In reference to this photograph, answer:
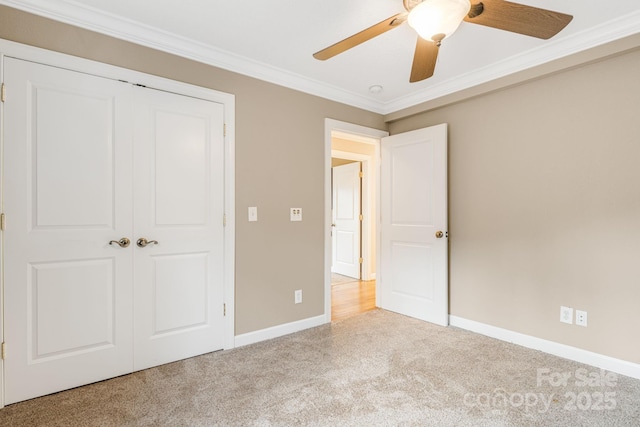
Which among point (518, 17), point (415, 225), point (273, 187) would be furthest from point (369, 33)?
point (415, 225)

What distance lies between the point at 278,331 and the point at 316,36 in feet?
8.04

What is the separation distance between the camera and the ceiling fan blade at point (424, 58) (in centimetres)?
180

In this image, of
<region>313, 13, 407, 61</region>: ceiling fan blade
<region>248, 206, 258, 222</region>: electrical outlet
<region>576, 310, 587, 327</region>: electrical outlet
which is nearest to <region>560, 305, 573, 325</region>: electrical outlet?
<region>576, 310, 587, 327</region>: electrical outlet

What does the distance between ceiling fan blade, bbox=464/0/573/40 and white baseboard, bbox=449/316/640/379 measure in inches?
88.4

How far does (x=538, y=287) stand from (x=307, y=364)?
1972 millimetres

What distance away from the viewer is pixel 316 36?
93.7 inches

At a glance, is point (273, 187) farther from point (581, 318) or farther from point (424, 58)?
point (581, 318)

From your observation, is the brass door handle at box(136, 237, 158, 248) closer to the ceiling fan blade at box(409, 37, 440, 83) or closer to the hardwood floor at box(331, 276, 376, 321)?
the hardwood floor at box(331, 276, 376, 321)

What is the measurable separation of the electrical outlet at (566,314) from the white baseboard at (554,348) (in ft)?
0.64

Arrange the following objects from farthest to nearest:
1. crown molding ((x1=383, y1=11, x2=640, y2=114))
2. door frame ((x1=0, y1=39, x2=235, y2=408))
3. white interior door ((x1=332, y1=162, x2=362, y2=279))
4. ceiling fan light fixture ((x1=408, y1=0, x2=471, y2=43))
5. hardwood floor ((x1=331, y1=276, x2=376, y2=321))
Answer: white interior door ((x1=332, y1=162, x2=362, y2=279)), hardwood floor ((x1=331, y1=276, x2=376, y2=321)), crown molding ((x1=383, y1=11, x2=640, y2=114)), door frame ((x1=0, y1=39, x2=235, y2=408)), ceiling fan light fixture ((x1=408, y1=0, x2=471, y2=43))

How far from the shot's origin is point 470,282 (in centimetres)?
320

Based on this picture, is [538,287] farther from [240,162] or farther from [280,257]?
[240,162]

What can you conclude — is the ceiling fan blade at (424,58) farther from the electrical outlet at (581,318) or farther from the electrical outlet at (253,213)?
the electrical outlet at (581,318)

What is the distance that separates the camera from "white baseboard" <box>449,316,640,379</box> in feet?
7.54
